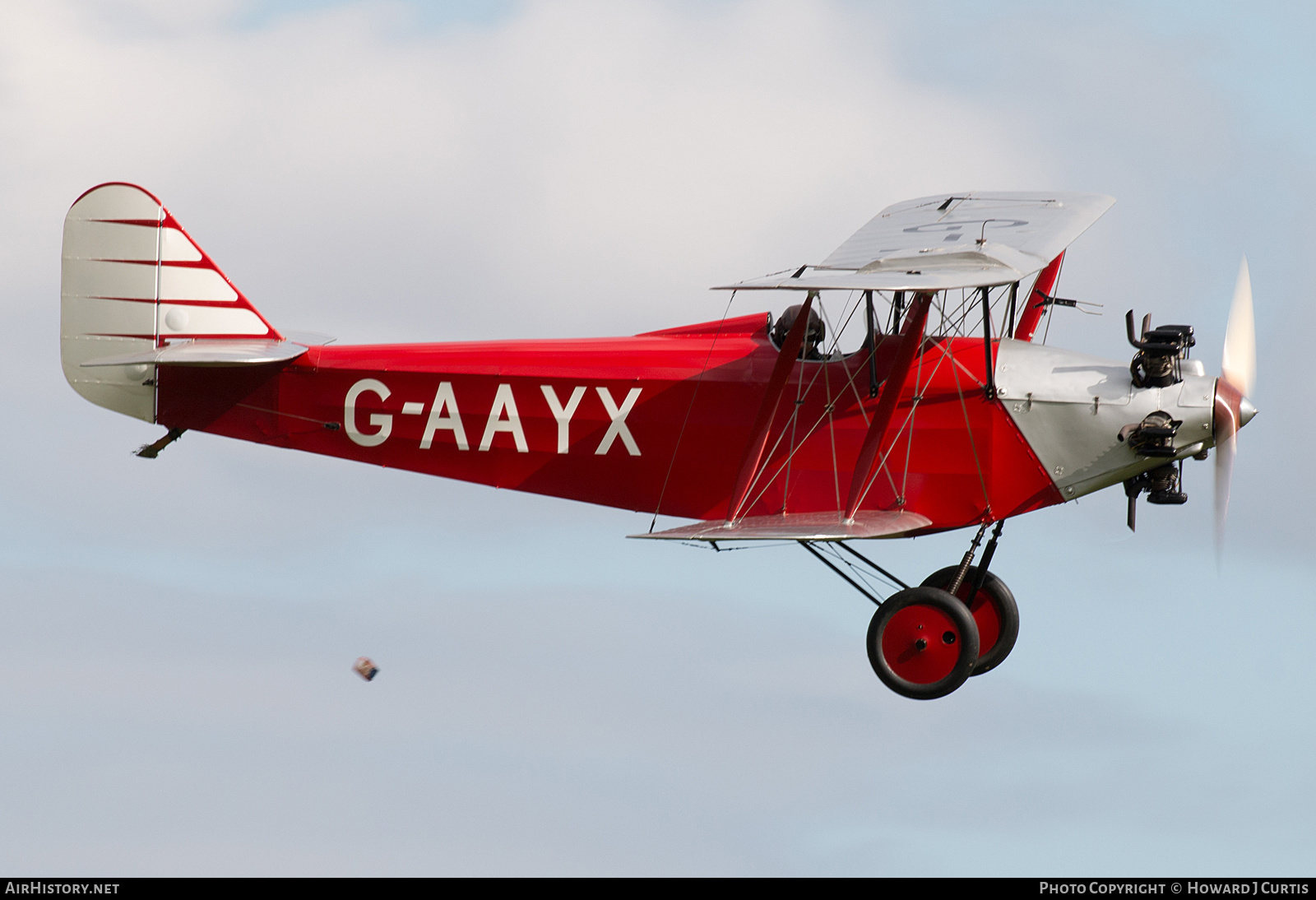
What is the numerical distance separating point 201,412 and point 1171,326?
867 centimetres

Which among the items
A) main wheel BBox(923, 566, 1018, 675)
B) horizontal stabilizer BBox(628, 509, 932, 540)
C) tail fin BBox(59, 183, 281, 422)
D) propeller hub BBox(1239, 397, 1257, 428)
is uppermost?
tail fin BBox(59, 183, 281, 422)

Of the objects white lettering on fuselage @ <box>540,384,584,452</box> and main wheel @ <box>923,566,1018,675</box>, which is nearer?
main wheel @ <box>923,566,1018,675</box>

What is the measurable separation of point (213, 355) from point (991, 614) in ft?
24.1

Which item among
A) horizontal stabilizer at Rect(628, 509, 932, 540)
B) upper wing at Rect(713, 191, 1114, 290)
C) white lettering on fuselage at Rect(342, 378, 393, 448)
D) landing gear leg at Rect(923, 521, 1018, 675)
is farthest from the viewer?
white lettering on fuselage at Rect(342, 378, 393, 448)

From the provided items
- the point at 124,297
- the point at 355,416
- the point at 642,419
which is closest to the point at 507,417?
the point at 642,419

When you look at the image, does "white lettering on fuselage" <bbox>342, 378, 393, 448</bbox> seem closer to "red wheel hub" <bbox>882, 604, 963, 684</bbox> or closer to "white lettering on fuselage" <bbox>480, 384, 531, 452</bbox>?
"white lettering on fuselage" <bbox>480, 384, 531, 452</bbox>

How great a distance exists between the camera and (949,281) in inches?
538

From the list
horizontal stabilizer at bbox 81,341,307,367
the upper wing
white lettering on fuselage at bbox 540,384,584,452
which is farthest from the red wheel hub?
horizontal stabilizer at bbox 81,341,307,367

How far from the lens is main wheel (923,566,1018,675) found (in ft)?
52.6

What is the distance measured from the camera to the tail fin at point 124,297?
17.4m

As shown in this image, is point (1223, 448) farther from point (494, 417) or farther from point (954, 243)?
point (494, 417)

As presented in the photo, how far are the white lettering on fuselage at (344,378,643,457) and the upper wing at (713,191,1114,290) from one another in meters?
2.41

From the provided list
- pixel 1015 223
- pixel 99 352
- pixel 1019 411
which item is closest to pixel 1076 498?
pixel 1019 411

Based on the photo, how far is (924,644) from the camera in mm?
14758
